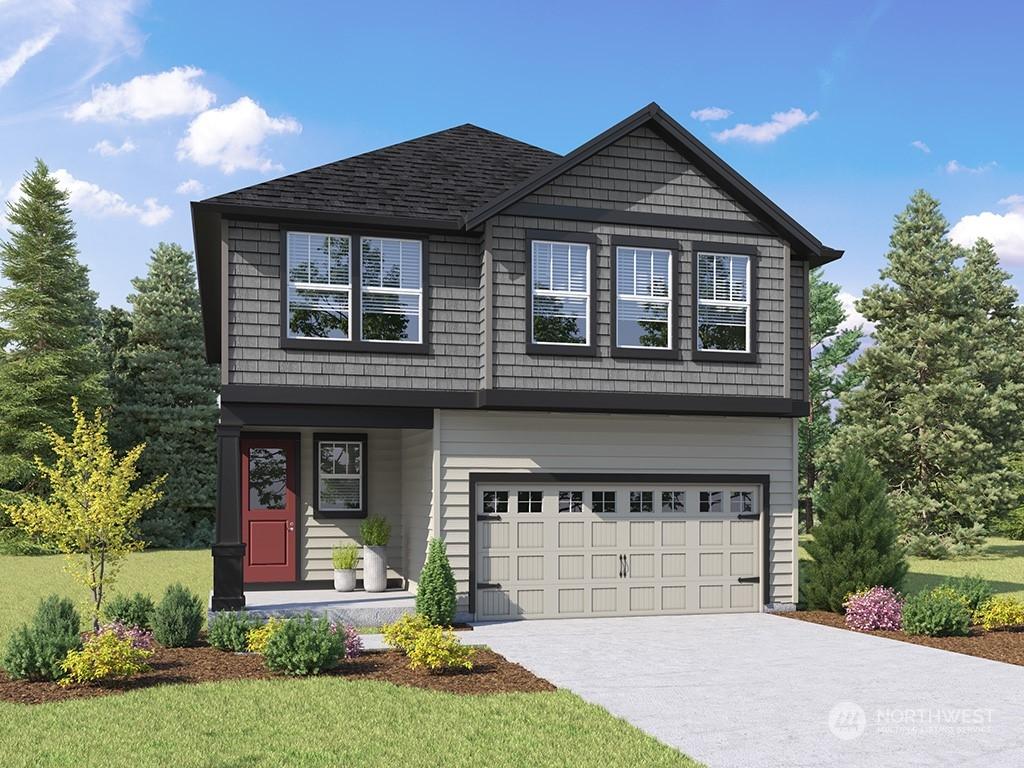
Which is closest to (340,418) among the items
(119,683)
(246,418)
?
(246,418)

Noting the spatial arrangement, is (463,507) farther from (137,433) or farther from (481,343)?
(137,433)

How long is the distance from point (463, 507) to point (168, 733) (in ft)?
24.7

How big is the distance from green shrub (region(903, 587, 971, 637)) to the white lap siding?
115 inches

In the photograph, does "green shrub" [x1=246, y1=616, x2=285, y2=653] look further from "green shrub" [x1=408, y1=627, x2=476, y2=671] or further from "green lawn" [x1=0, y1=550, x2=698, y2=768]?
"green shrub" [x1=408, y1=627, x2=476, y2=671]

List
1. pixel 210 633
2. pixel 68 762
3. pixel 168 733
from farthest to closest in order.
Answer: pixel 210 633 < pixel 168 733 < pixel 68 762

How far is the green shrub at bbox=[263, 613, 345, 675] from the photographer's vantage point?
A: 10.5 m

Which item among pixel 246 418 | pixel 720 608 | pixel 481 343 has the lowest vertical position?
pixel 720 608

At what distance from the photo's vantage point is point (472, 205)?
15.9 m

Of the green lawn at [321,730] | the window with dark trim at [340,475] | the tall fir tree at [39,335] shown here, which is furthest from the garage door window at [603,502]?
the tall fir tree at [39,335]

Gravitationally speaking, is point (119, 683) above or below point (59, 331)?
below

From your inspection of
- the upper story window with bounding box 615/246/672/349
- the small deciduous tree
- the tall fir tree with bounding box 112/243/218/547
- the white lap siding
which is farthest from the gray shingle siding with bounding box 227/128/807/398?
the tall fir tree with bounding box 112/243/218/547

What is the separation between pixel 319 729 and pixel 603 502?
27.7ft

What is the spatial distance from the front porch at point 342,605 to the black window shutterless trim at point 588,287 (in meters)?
4.35

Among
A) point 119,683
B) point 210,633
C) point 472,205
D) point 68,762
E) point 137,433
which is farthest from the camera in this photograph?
point 137,433
